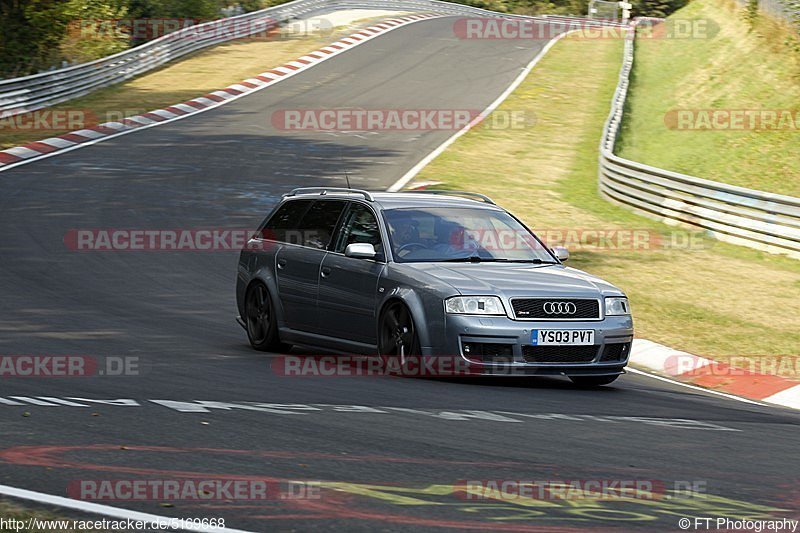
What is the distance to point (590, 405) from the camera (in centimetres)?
942

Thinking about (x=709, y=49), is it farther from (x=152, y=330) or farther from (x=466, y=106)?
(x=152, y=330)

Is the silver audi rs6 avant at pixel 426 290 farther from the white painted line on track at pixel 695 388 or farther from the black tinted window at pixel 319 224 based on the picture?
the white painted line on track at pixel 695 388

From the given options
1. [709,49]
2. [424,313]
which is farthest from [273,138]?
[424,313]

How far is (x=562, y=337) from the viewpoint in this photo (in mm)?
10070

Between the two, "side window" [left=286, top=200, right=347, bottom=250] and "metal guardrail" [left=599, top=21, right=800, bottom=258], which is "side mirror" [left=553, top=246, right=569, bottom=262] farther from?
"metal guardrail" [left=599, top=21, right=800, bottom=258]

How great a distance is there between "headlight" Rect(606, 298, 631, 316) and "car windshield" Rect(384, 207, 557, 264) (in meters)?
0.96

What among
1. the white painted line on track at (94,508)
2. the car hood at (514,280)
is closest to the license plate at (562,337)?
the car hood at (514,280)

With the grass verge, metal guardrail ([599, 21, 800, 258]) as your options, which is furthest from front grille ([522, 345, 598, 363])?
the grass verge

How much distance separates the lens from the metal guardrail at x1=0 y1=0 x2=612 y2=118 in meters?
33.7

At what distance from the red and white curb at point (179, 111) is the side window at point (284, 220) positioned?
14.8m

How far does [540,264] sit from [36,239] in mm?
10204

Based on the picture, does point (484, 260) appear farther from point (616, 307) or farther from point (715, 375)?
point (715, 375)

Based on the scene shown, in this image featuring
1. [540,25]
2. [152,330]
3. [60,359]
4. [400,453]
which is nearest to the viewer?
[400,453]

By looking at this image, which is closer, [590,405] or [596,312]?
[590,405]
